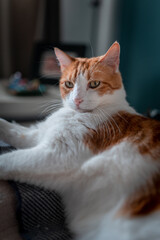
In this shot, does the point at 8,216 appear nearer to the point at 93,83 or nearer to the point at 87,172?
the point at 87,172

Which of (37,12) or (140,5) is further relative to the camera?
(37,12)

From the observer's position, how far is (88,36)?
2.49 meters

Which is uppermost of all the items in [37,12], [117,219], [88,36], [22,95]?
[37,12]

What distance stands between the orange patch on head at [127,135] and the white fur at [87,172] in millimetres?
22

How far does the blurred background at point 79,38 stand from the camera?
174 cm

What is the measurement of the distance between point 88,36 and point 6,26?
0.84m

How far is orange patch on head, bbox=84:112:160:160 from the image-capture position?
0.77 metres

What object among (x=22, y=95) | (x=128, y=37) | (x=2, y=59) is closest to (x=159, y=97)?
(x=128, y=37)

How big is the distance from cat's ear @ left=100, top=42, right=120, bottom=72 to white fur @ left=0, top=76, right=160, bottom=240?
0.40ft

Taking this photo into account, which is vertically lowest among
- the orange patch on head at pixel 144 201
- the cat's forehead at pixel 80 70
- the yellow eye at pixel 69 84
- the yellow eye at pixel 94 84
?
the orange patch on head at pixel 144 201

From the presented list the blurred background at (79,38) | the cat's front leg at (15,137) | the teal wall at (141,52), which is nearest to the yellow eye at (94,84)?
the cat's front leg at (15,137)

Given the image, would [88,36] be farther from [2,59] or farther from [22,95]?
[22,95]

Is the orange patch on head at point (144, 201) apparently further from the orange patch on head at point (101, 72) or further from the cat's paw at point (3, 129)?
the cat's paw at point (3, 129)

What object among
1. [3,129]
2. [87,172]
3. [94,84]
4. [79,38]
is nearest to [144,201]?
[87,172]
